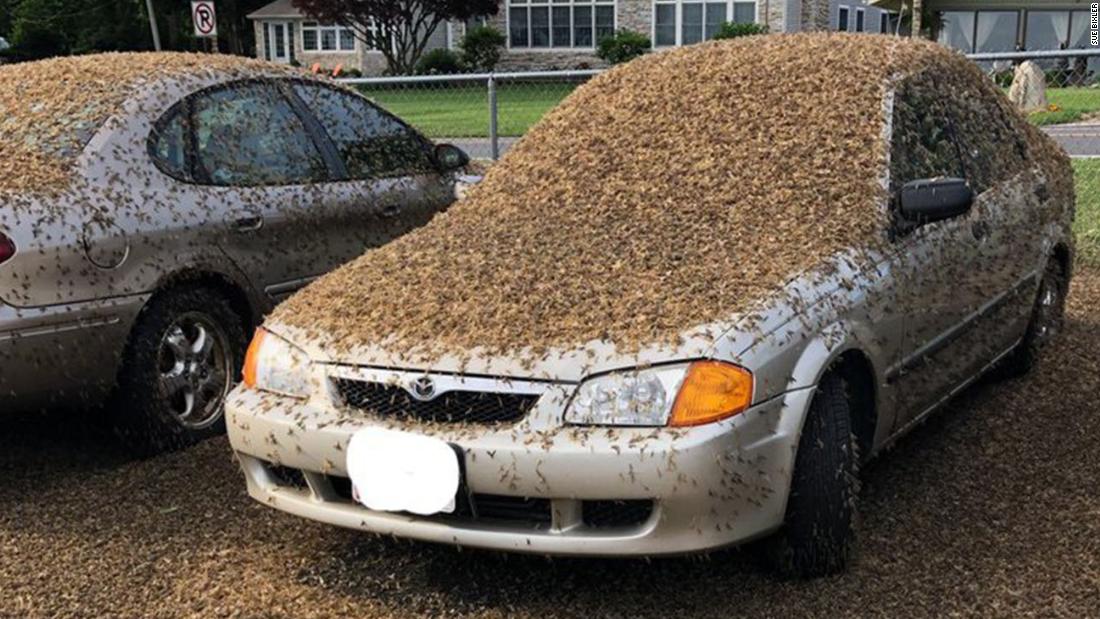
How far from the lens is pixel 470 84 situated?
1471cm

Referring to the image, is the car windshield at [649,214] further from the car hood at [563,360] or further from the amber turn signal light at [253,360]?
the amber turn signal light at [253,360]

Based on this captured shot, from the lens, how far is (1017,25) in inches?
1457

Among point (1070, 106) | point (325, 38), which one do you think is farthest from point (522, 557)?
point (325, 38)

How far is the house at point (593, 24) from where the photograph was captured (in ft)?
128

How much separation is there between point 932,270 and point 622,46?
3492 cm

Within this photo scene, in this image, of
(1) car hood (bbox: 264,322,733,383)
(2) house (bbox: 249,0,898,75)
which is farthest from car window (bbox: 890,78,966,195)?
(2) house (bbox: 249,0,898,75)

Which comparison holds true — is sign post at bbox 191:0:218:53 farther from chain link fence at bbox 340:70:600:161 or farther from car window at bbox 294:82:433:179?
car window at bbox 294:82:433:179

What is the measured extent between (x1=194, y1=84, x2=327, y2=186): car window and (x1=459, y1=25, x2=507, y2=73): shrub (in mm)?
35436

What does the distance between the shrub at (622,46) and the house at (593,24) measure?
109 centimetres

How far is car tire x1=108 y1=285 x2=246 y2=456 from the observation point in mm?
4719

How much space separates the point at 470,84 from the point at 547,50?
89.8ft

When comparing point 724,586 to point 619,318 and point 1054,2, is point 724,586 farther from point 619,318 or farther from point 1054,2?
point 1054,2

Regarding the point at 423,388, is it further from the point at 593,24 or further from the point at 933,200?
the point at 593,24

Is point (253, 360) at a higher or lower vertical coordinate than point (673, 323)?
lower
